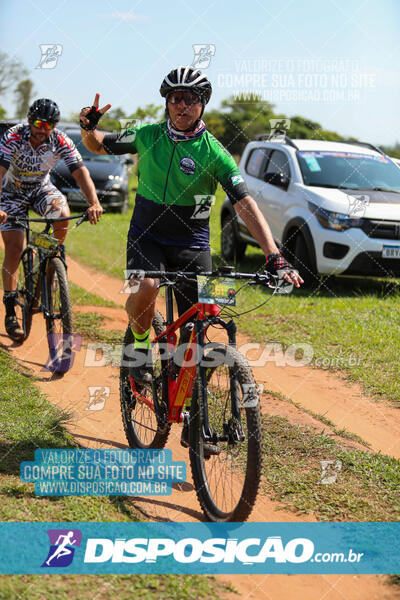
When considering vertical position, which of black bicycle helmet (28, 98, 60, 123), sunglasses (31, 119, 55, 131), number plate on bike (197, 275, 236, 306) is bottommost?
number plate on bike (197, 275, 236, 306)

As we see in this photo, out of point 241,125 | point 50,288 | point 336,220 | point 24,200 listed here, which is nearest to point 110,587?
point 50,288

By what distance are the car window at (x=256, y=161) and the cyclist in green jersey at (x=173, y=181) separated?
7645 millimetres

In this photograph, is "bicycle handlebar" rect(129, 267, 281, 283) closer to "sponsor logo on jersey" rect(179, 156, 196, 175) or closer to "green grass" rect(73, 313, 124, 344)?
"sponsor logo on jersey" rect(179, 156, 196, 175)

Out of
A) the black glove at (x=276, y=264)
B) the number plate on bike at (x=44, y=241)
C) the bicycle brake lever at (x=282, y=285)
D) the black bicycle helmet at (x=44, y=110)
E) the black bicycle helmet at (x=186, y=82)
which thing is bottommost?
the number plate on bike at (x=44, y=241)

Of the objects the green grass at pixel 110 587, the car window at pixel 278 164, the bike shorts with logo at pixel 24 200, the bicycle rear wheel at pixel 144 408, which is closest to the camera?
the green grass at pixel 110 587

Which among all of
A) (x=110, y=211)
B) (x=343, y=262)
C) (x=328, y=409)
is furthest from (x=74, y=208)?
(x=328, y=409)

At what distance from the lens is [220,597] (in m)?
3.08

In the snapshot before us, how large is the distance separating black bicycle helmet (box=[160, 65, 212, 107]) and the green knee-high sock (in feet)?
4.97

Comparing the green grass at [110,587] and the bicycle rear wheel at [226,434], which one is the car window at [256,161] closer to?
the bicycle rear wheel at [226,434]

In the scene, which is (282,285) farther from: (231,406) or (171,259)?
(171,259)

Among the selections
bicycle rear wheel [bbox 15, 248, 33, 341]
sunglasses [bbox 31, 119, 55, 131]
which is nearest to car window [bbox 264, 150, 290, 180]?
bicycle rear wheel [bbox 15, 248, 33, 341]

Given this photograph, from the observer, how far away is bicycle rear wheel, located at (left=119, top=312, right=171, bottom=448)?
431 centimetres

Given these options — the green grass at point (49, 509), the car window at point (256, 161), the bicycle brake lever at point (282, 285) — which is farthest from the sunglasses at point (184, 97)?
the car window at point (256, 161)

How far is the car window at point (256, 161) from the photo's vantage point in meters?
11.7
